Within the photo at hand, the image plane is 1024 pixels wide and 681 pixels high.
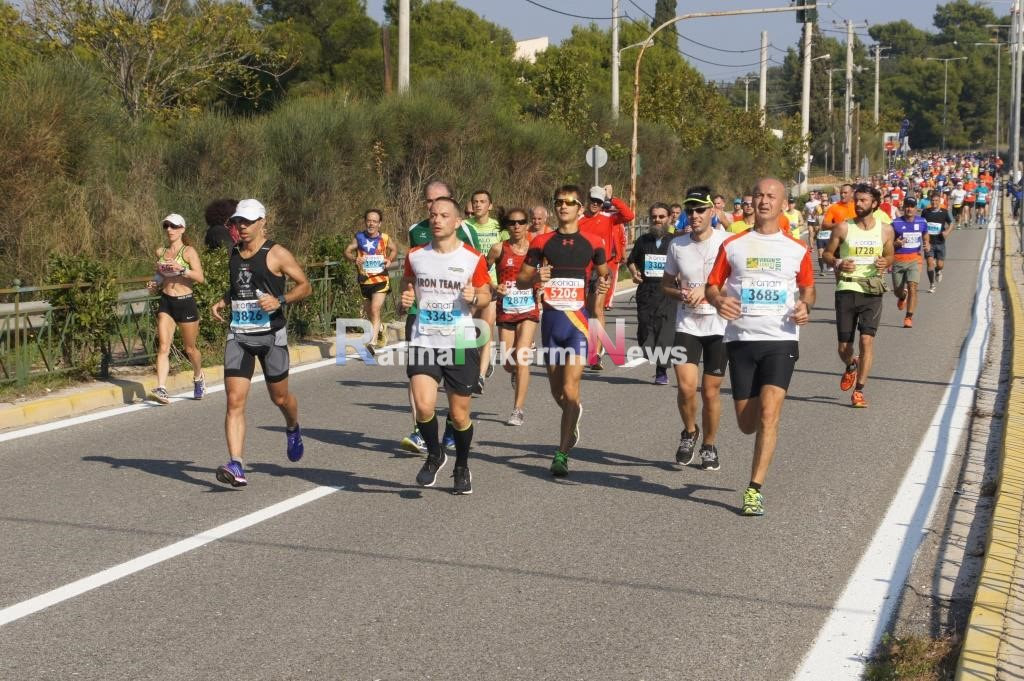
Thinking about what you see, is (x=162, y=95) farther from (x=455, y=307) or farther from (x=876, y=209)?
(x=455, y=307)

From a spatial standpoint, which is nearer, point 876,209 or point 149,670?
point 149,670

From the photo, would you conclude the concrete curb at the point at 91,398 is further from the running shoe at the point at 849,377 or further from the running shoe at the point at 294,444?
the running shoe at the point at 849,377

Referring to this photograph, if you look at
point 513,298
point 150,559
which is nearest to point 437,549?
point 150,559

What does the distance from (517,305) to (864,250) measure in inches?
141

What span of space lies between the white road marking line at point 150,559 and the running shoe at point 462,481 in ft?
2.63

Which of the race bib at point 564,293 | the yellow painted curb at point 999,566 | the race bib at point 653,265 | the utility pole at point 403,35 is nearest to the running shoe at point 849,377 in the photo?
the yellow painted curb at point 999,566

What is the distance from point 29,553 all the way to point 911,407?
314 inches

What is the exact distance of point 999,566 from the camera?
646 centimetres

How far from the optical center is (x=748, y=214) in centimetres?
1652

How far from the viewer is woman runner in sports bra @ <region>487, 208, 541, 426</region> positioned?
420 inches

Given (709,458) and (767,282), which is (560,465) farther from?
(767,282)

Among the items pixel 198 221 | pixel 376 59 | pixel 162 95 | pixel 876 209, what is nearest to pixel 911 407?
pixel 876 209

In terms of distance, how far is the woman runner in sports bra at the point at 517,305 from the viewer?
35.0 ft

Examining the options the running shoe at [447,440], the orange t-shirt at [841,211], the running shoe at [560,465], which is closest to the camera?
the running shoe at [560,465]
